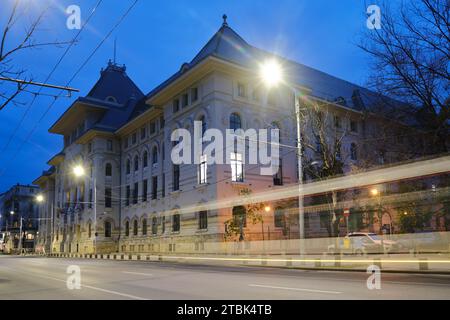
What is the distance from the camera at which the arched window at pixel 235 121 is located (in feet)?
126

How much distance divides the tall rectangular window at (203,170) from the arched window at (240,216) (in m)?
3.64

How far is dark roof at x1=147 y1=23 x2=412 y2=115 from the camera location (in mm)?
39812

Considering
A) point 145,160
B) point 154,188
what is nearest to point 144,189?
point 154,188

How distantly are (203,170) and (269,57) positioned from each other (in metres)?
16.0

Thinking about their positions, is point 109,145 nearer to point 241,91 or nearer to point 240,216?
point 241,91

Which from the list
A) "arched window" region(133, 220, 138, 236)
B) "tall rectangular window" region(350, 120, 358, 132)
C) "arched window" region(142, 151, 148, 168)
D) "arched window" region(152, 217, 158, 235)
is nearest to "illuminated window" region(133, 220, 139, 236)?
"arched window" region(133, 220, 138, 236)

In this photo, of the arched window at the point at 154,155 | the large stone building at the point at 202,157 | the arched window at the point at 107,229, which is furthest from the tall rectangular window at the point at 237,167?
the arched window at the point at 107,229

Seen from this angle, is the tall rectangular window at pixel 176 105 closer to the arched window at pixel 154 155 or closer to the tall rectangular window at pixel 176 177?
the tall rectangular window at pixel 176 177

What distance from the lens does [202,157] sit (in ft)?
124

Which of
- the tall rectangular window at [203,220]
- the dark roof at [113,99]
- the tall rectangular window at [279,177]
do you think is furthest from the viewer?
the dark roof at [113,99]

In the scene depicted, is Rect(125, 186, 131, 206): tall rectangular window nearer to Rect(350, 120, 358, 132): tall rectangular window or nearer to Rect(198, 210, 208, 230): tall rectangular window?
Rect(198, 210, 208, 230): tall rectangular window
